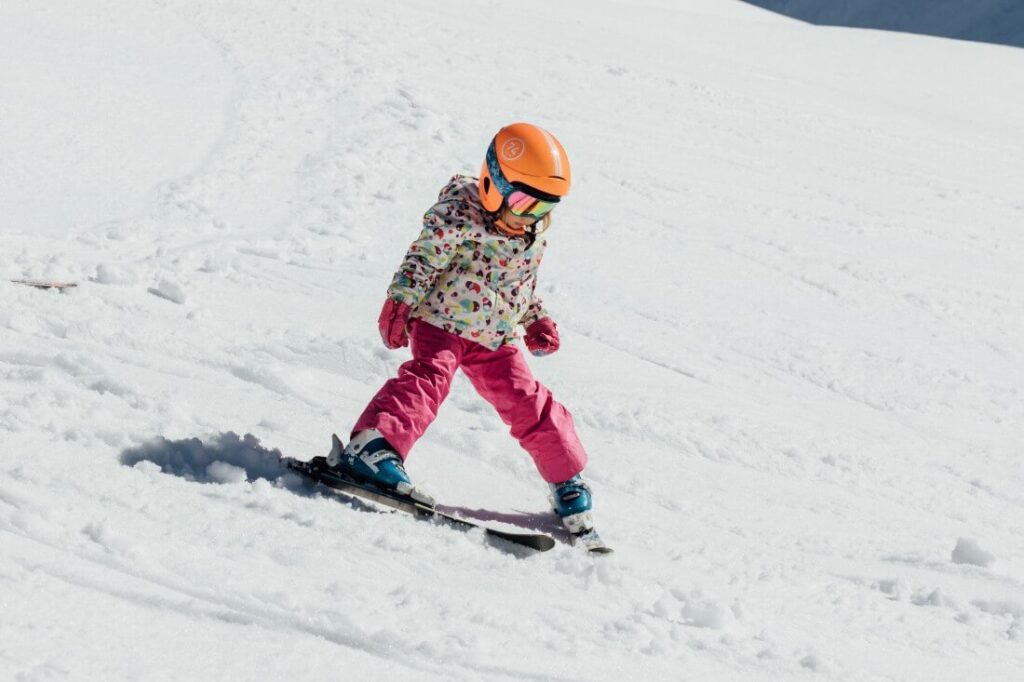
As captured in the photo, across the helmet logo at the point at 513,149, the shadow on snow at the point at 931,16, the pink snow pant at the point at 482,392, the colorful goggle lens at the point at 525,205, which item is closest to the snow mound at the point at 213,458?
the pink snow pant at the point at 482,392

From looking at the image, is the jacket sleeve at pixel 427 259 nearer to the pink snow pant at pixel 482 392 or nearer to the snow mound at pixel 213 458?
the pink snow pant at pixel 482 392

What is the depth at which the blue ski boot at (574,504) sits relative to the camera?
3615mm

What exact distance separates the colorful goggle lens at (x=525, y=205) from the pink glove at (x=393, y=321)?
476 mm

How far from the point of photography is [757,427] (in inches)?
203

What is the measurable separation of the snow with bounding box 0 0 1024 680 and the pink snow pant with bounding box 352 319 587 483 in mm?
265

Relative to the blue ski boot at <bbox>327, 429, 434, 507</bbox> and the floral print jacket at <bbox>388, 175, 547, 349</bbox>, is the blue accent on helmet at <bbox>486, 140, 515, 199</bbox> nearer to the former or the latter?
the floral print jacket at <bbox>388, 175, 547, 349</bbox>

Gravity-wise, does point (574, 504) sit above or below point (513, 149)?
below

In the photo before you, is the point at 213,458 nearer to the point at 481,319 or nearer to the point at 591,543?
the point at 481,319

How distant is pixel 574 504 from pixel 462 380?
4.41 feet

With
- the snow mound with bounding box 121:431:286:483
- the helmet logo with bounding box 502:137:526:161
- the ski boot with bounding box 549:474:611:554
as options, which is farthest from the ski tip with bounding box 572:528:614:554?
the helmet logo with bounding box 502:137:526:161

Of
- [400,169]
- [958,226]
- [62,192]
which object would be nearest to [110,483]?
[62,192]

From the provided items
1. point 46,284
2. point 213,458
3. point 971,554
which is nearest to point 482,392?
point 213,458

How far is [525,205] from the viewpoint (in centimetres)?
363

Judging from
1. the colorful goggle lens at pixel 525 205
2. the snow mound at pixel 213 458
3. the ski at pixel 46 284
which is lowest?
the snow mound at pixel 213 458
